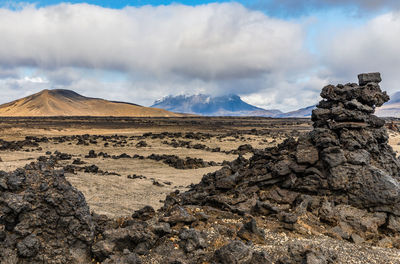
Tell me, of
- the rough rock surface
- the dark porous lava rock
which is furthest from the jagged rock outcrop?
the dark porous lava rock

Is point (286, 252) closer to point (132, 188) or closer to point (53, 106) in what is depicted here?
point (132, 188)

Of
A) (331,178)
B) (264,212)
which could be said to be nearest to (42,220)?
(264,212)

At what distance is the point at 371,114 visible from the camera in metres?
13.5

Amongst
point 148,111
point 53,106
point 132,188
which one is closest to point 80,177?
point 132,188

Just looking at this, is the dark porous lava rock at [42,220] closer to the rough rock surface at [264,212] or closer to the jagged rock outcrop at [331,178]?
the rough rock surface at [264,212]

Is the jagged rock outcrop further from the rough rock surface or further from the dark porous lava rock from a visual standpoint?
the dark porous lava rock

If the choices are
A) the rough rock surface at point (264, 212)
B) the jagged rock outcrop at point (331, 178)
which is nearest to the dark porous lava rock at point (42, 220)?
the rough rock surface at point (264, 212)

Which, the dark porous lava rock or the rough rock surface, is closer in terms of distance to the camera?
the dark porous lava rock

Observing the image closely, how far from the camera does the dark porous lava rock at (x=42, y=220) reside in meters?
7.11

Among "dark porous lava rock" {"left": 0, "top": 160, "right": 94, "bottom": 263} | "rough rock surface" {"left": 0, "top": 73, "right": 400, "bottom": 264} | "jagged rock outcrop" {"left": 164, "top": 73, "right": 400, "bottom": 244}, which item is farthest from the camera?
"jagged rock outcrop" {"left": 164, "top": 73, "right": 400, "bottom": 244}

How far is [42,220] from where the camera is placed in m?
7.52

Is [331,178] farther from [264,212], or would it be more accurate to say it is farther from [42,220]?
[42,220]

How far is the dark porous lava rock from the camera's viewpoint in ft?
23.3

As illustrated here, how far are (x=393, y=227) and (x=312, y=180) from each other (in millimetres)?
2876
